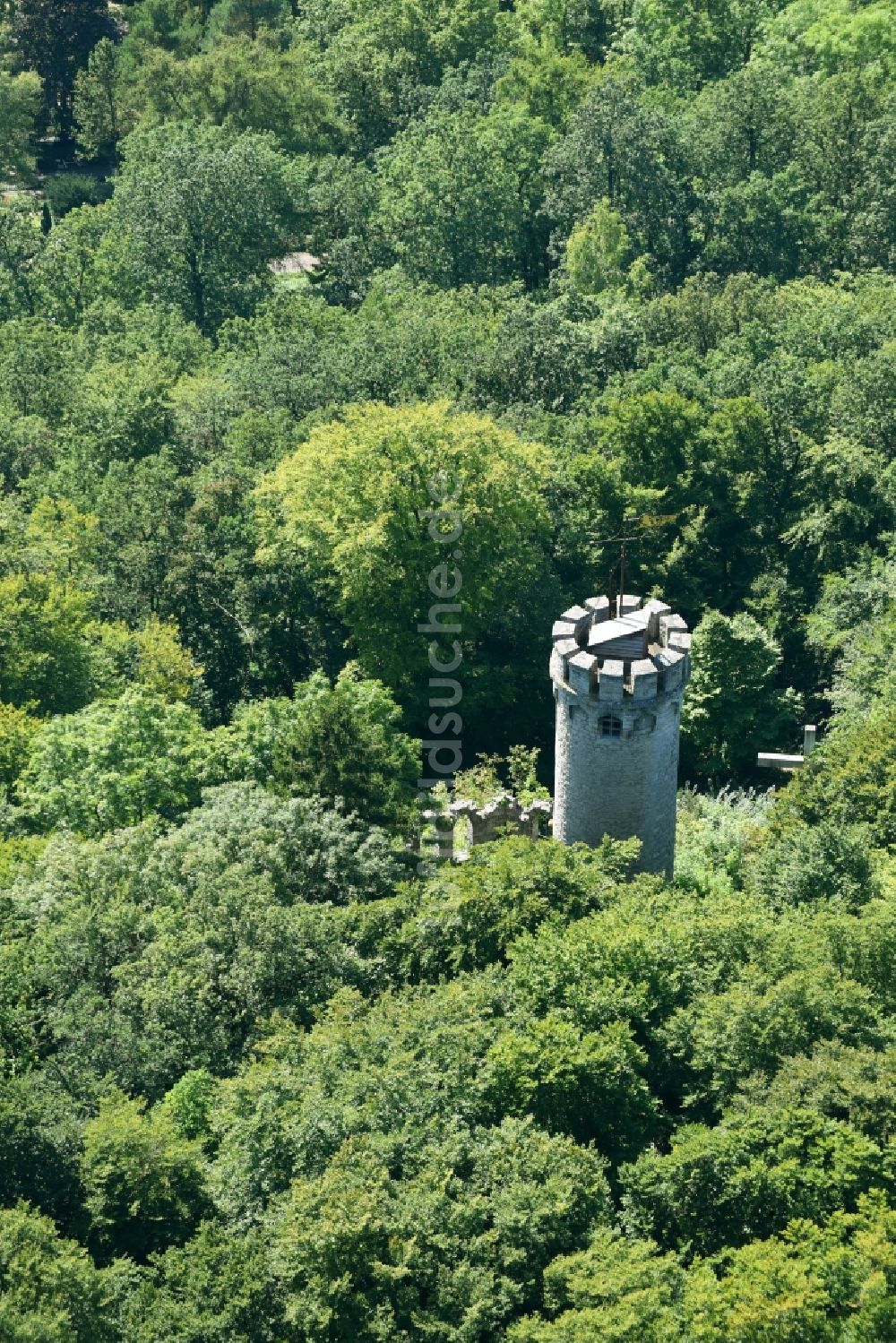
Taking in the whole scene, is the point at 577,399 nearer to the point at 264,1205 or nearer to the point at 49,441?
the point at 49,441

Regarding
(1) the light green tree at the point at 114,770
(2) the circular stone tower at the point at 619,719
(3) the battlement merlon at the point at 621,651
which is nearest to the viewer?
(3) the battlement merlon at the point at 621,651

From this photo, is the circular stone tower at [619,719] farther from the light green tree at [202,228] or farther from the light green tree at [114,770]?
the light green tree at [202,228]

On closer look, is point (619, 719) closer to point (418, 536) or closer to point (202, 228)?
point (418, 536)

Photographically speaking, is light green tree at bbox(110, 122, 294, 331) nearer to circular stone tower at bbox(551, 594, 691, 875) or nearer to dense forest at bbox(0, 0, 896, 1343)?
dense forest at bbox(0, 0, 896, 1343)

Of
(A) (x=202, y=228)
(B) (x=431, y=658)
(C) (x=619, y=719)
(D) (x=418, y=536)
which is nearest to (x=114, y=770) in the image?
(B) (x=431, y=658)

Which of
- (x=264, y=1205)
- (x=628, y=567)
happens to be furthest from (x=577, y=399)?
(x=264, y=1205)

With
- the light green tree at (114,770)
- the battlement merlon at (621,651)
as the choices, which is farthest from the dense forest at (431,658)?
the battlement merlon at (621,651)
